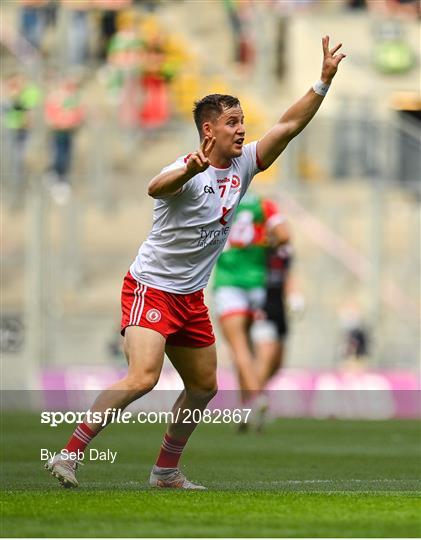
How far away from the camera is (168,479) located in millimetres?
10383

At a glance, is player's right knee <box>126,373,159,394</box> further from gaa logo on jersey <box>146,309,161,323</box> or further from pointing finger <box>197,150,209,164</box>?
pointing finger <box>197,150,209,164</box>

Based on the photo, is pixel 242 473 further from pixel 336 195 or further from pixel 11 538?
pixel 336 195

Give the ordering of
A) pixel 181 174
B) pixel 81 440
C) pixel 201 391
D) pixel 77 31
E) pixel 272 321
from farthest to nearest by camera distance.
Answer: pixel 77 31 < pixel 272 321 < pixel 201 391 < pixel 81 440 < pixel 181 174

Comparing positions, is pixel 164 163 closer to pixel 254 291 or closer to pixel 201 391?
pixel 254 291

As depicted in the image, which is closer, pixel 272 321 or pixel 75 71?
pixel 272 321

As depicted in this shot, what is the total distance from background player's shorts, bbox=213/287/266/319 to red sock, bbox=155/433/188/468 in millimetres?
6996

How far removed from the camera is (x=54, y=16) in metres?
31.5

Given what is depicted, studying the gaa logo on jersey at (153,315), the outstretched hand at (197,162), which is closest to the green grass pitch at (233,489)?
the gaa logo on jersey at (153,315)

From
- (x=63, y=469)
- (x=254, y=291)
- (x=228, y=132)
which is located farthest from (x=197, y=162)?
(x=254, y=291)

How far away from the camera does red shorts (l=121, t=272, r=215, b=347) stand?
32.8 ft

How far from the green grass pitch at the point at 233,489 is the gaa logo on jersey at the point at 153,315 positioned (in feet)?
3.23

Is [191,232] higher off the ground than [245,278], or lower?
higher
